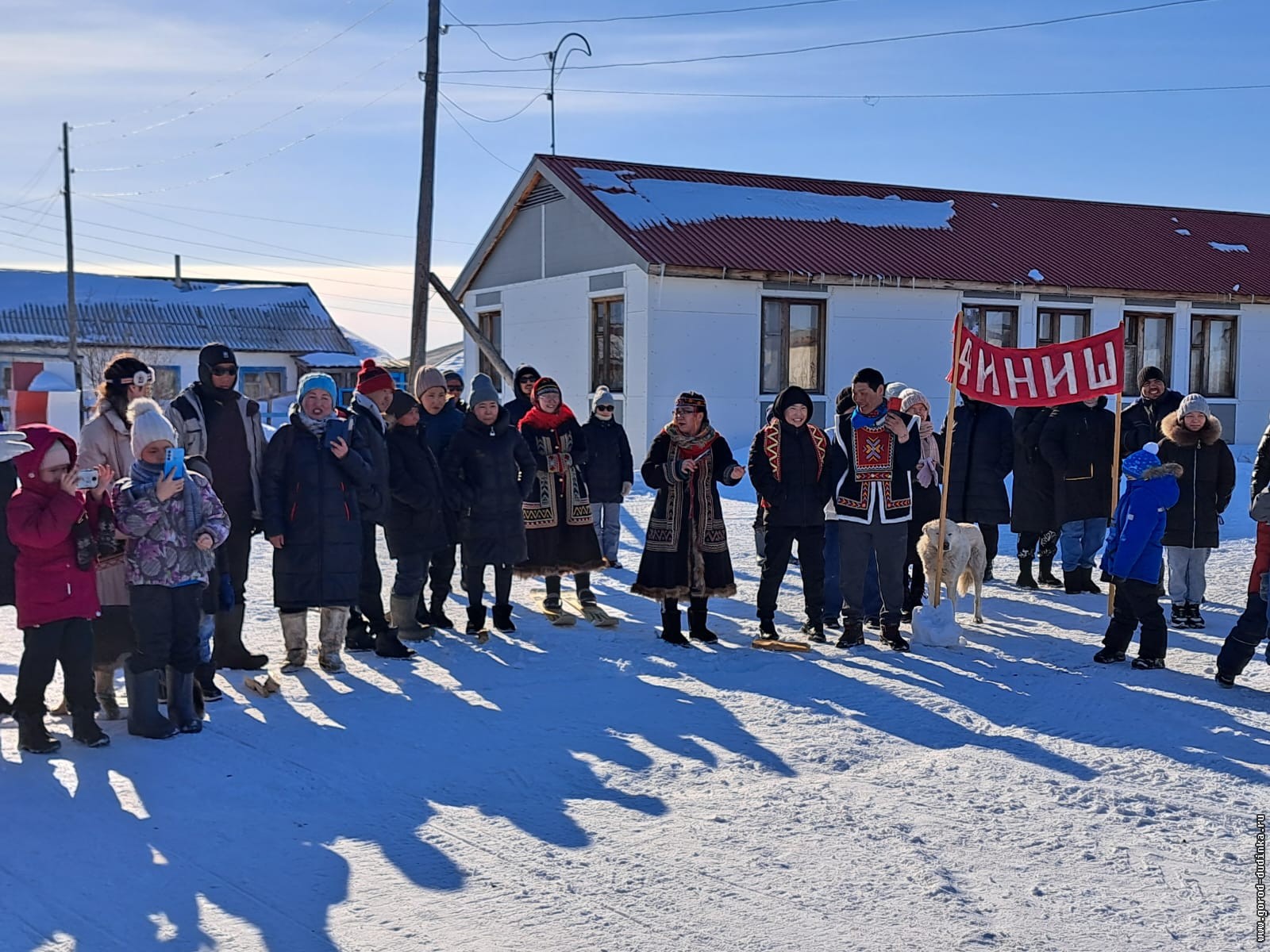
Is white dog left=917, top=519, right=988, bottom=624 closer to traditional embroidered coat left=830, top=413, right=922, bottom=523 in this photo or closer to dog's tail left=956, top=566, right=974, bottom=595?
dog's tail left=956, top=566, right=974, bottom=595

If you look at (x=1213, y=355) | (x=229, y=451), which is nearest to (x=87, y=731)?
(x=229, y=451)

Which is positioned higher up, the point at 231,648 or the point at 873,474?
the point at 873,474

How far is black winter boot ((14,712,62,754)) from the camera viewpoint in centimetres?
543

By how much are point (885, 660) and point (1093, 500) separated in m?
3.41

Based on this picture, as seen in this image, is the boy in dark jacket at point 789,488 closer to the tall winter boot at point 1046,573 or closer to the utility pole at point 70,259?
the tall winter boot at point 1046,573

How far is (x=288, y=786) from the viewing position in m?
5.09

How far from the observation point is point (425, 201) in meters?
17.1

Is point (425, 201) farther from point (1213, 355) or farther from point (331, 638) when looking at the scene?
point (1213, 355)

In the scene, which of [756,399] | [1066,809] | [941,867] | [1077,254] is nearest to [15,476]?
[941,867]

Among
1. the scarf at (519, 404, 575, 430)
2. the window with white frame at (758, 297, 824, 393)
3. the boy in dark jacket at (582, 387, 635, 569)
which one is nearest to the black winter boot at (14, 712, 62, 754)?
the scarf at (519, 404, 575, 430)

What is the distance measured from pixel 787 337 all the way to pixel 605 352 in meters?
3.24

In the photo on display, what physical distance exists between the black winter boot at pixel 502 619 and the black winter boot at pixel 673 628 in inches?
43.1

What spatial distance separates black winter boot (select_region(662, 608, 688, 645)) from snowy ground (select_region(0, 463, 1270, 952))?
18.7 inches

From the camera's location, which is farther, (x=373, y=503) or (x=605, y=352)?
(x=605, y=352)
